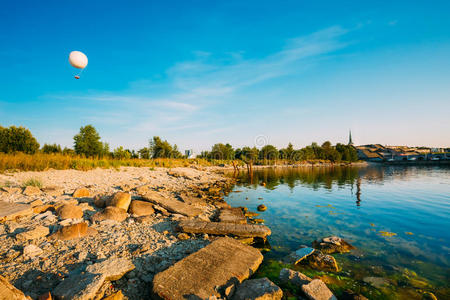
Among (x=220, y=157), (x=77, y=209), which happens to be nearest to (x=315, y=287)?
(x=77, y=209)

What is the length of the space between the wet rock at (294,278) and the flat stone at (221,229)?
6.11 ft

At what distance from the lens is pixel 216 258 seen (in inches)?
155

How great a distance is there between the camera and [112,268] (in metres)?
3.32

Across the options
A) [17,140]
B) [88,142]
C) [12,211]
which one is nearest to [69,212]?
[12,211]

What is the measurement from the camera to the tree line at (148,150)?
23.4 meters

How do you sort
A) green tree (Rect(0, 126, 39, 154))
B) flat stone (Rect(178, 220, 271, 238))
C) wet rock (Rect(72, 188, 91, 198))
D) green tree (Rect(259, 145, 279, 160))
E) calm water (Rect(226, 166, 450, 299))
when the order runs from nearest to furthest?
1. calm water (Rect(226, 166, 450, 299))
2. flat stone (Rect(178, 220, 271, 238))
3. wet rock (Rect(72, 188, 91, 198))
4. green tree (Rect(0, 126, 39, 154))
5. green tree (Rect(259, 145, 279, 160))

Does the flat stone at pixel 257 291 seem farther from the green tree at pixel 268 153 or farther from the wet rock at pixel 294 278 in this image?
the green tree at pixel 268 153

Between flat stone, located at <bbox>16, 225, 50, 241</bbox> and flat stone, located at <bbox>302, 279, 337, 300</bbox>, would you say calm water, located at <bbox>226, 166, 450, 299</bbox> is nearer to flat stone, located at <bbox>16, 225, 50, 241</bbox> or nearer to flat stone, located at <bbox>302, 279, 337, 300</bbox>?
flat stone, located at <bbox>302, 279, 337, 300</bbox>

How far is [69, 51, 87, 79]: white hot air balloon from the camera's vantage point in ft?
29.6

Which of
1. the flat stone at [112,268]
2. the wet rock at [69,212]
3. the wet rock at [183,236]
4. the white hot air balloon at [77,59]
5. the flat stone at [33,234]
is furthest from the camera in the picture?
the white hot air balloon at [77,59]

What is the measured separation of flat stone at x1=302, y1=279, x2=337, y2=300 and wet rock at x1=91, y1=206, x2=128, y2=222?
524 cm

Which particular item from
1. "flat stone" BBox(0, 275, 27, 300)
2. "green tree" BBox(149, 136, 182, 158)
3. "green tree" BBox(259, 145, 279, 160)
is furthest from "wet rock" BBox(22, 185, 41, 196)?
"green tree" BBox(259, 145, 279, 160)

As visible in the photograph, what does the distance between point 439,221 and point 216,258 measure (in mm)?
11252

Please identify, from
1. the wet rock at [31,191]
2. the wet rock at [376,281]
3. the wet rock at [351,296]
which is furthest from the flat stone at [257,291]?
the wet rock at [31,191]
